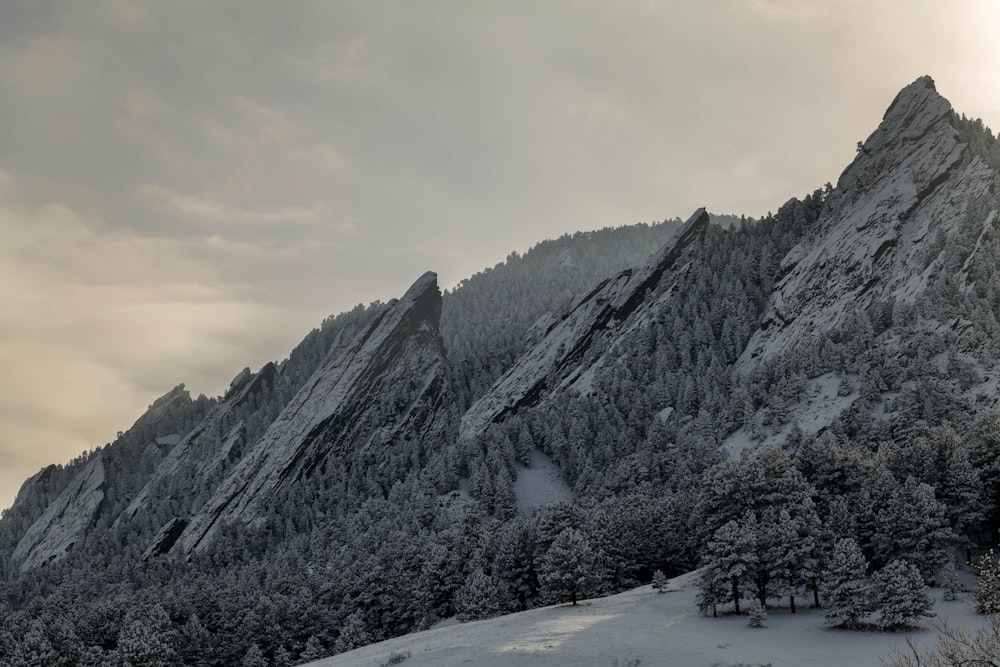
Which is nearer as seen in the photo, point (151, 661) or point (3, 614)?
point (151, 661)

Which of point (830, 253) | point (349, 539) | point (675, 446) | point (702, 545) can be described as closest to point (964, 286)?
point (830, 253)

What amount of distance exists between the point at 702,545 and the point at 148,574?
129297mm

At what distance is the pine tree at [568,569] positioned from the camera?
232ft

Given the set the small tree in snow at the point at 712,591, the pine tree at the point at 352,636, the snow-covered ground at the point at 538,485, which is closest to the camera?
the small tree in snow at the point at 712,591

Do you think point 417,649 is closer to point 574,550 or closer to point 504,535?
point 574,550

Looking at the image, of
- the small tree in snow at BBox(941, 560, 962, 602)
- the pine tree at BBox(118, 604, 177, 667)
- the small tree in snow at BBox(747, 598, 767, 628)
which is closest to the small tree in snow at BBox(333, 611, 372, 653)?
the pine tree at BBox(118, 604, 177, 667)

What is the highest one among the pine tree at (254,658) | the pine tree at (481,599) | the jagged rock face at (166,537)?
the jagged rock face at (166,537)

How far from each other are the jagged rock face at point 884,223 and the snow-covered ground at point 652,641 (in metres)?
94.2

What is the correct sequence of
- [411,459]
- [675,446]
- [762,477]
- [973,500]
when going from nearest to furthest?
[973,500] < [762,477] < [675,446] < [411,459]

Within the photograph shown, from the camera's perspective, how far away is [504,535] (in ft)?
310

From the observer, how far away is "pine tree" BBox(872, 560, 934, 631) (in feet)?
160

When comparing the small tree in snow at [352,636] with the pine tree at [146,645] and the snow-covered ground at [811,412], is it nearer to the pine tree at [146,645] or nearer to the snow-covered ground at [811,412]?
the pine tree at [146,645]

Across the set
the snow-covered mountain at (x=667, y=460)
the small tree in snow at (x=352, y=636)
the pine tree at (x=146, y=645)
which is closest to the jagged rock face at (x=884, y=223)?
the snow-covered mountain at (x=667, y=460)

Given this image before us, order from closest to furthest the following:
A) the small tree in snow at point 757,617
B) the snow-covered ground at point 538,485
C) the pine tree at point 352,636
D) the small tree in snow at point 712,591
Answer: the small tree in snow at point 757,617, the small tree in snow at point 712,591, the pine tree at point 352,636, the snow-covered ground at point 538,485
